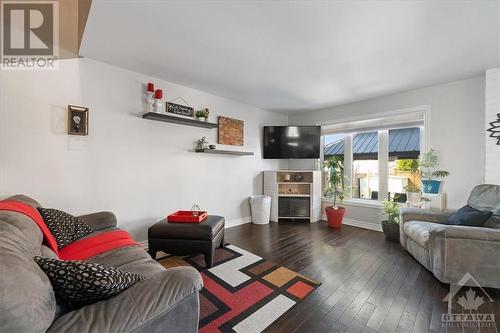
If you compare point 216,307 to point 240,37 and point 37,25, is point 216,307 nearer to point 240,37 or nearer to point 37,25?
point 240,37

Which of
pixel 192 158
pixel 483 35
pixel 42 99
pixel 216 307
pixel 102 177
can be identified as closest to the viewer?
pixel 216 307

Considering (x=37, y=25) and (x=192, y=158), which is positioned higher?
(x=37, y=25)

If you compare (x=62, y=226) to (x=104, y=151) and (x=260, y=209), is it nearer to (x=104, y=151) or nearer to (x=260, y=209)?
(x=104, y=151)

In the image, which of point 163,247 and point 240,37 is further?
point 163,247

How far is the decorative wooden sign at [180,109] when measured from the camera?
3.07m

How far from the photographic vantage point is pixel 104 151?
254cm

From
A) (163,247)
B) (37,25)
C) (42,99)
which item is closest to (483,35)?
(163,247)

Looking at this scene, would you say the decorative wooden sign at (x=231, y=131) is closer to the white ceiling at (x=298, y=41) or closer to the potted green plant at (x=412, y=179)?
the white ceiling at (x=298, y=41)

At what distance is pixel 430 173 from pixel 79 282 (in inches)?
162

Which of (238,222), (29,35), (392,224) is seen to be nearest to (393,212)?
(392,224)

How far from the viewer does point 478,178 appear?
2.81 m

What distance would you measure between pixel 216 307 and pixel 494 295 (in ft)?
8.01

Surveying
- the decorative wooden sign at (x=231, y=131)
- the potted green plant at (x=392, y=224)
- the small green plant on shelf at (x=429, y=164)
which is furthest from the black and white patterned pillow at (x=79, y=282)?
the small green plant on shelf at (x=429, y=164)

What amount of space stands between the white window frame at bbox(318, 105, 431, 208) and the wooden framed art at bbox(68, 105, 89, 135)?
4027mm
